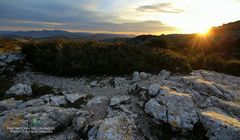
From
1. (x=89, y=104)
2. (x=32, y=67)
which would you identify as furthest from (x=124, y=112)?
(x=32, y=67)

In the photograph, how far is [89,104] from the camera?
25.4 feet

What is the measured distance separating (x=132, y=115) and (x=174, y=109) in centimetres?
134

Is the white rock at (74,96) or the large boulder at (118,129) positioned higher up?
the large boulder at (118,129)

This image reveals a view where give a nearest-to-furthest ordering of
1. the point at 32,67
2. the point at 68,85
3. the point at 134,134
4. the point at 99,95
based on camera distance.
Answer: the point at 134,134 → the point at 99,95 → the point at 68,85 → the point at 32,67

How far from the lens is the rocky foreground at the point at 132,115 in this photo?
5348 millimetres

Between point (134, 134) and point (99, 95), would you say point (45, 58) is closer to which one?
point (99, 95)

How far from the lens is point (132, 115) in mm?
6359

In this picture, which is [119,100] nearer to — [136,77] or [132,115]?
[132,115]

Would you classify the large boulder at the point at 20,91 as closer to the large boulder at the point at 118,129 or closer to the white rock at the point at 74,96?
the white rock at the point at 74,96

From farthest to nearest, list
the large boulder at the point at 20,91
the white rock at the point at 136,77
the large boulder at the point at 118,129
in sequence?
the white rock at the point at 136,77
the large boulder at the point at 20,91
the large boulder at the point at 118,129

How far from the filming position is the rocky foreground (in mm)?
5348

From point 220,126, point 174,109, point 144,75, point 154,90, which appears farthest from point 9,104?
Answer: point 220,126

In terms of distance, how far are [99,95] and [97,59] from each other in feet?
12.9

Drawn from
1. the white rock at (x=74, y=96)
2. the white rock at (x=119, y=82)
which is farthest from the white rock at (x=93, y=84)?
the white rock at (x=74, y=96)
